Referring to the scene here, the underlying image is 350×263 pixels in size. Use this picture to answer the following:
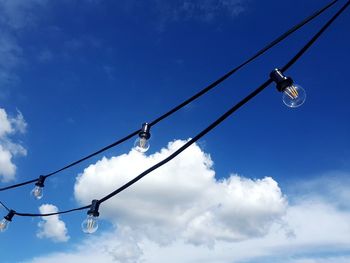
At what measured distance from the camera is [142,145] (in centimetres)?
709

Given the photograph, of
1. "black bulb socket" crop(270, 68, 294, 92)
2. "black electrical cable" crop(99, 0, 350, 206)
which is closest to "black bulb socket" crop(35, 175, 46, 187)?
"black electrical cable" crop(99, 0, 350, 206)

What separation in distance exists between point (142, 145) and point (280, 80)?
3012 mm

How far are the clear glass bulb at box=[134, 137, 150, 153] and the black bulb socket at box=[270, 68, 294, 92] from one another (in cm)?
287

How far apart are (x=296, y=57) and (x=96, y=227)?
17.6 feet

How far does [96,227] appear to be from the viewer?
8195 mm

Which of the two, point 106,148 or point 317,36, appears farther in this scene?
point 106,148

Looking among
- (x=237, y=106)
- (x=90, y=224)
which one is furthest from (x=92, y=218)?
(x=237, y=106)

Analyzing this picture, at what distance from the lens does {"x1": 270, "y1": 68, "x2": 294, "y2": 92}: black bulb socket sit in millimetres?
4867

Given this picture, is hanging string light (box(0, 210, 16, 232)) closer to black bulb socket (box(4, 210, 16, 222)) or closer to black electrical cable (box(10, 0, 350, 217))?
black bulb socket (box(4, 210, 16, 222))

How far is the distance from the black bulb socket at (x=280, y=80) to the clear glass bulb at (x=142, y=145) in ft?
9.41

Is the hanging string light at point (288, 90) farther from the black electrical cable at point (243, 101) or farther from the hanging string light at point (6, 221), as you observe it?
the hanging string light at point (6, 221)

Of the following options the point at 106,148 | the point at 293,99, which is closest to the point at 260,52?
the point at 293,99

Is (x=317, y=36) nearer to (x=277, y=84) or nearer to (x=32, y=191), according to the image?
(x=277, y=84)

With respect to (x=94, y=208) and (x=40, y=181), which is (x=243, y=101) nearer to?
(x=94, y=208)
